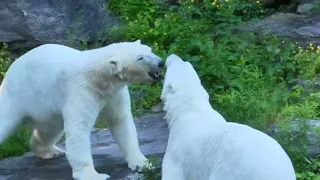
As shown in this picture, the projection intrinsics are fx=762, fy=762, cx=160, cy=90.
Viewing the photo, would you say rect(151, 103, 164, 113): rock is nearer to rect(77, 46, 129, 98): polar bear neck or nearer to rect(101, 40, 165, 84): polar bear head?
rect(77, 46, 129, 98): polar bear neck

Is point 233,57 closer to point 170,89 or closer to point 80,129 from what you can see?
point 80,129

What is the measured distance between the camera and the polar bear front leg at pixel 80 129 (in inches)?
193

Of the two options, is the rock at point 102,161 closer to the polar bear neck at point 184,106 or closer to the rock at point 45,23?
the polar bear neck at point 184,106

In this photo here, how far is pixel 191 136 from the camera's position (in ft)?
12.6

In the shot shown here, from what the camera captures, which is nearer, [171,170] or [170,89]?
[171,170]

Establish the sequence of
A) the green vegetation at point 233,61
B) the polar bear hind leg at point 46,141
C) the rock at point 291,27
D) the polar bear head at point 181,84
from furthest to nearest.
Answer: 1. the rock at point 291,27
2. the green vegetation at point 233,61
3. the polar bear hind leg at point 46,141
4. the polar bear head at point 181,84

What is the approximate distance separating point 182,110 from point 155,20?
5.32 m

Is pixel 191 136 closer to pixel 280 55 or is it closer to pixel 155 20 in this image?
pixel 280 55

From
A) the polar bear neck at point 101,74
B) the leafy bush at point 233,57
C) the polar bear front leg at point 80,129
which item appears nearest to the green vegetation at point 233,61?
the leafy bush at point 233,57

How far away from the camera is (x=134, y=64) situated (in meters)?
4.76

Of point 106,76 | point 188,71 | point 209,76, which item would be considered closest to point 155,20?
point 209,76

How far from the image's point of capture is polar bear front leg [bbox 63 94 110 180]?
489 centimetres

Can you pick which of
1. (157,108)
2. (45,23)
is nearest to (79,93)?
(157,108)

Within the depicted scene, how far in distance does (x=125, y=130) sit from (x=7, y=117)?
85 centimetres
